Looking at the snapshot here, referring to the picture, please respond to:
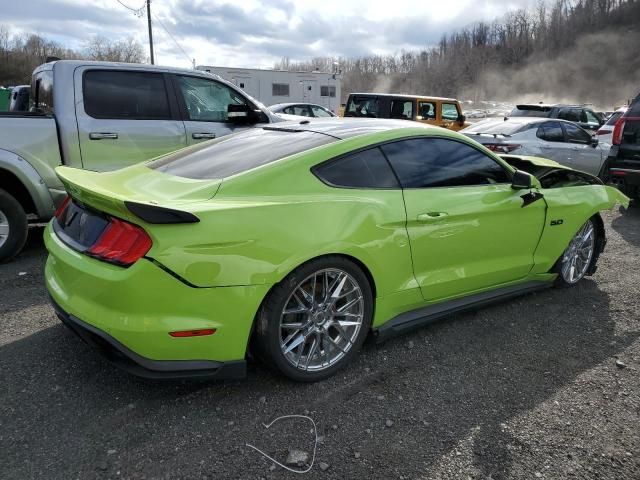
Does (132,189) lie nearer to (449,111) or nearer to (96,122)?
(96,122)

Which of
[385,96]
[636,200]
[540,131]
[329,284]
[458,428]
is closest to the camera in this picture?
[458,428]

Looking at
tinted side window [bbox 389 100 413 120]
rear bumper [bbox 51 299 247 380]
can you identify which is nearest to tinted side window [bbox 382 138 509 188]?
rear bumper [bbox 51 299 247 380]

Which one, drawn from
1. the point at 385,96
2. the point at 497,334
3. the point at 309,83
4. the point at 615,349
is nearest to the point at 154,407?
the point at 497,334

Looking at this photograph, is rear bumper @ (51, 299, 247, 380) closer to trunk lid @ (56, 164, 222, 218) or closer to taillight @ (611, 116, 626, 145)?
trunk lid @ (56, 164, 222, 218)

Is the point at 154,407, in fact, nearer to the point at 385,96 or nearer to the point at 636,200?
the point at 636,200

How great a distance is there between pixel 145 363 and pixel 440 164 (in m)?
2.23

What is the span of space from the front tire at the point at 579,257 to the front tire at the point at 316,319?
2.22 metres

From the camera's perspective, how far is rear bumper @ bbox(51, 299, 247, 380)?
2.41m

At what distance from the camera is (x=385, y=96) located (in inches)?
519

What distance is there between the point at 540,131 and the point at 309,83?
62.0 feet

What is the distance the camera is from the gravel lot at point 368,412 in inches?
90.4

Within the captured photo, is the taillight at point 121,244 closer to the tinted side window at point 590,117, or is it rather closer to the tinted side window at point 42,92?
the tinted side window at point 42,92

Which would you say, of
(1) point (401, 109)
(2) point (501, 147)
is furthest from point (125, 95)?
(1) point (401, 109)

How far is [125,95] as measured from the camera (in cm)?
554
